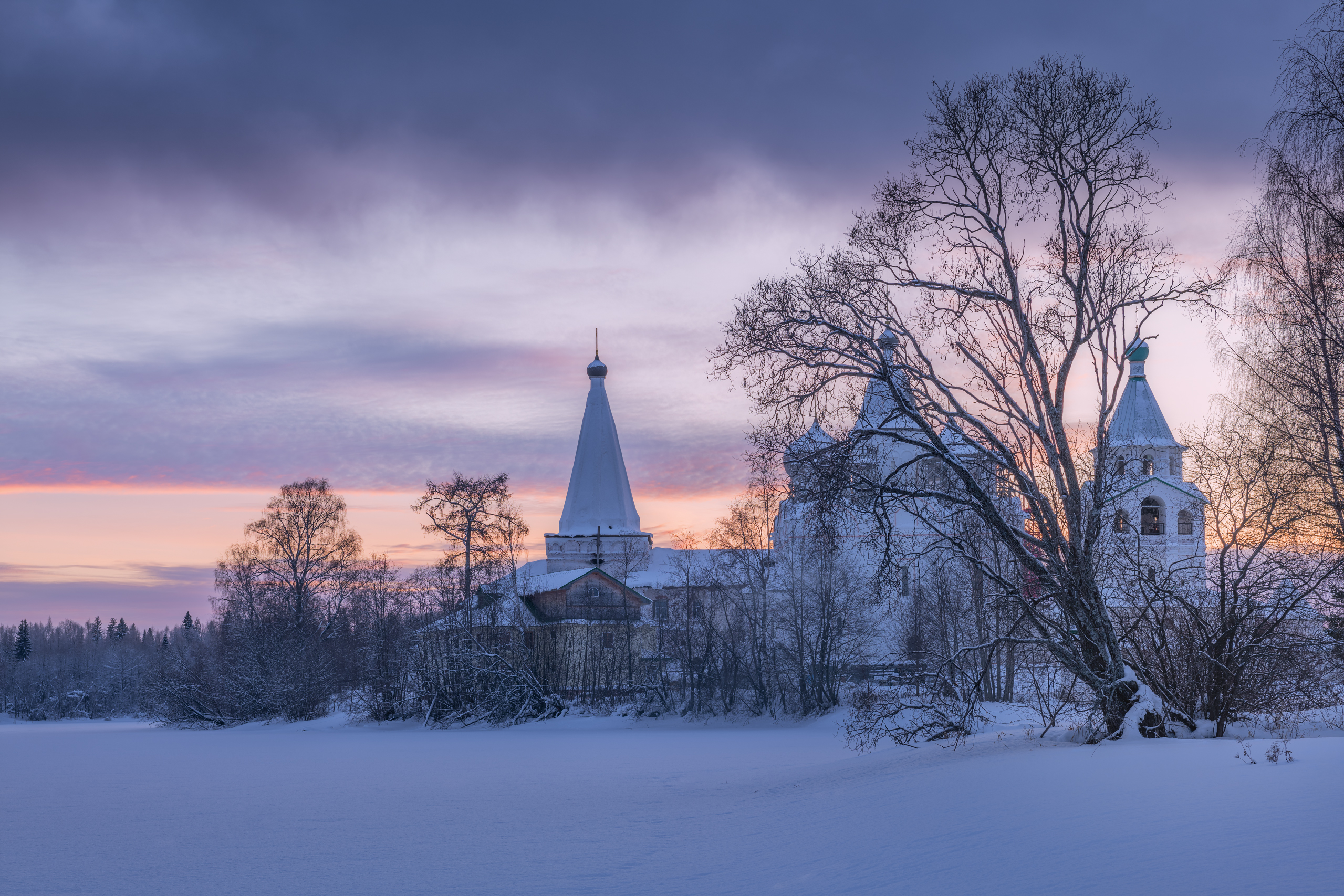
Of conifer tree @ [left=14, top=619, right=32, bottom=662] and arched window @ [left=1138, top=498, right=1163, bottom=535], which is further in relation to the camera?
conifer tree @ [left=14, top=619, right=32, bottom=662]

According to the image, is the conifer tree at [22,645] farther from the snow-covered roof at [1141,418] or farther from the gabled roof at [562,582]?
the snow-covered roof at [1141,418]

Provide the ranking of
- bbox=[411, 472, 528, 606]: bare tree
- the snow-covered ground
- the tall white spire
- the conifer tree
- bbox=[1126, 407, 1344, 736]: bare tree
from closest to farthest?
the snow-covered ground
bbox=[1126, 407, 1344, 736]: bare tree
bbox=[411, 472, 528, 606]: bare tree
the tall white spire
the conifer tree

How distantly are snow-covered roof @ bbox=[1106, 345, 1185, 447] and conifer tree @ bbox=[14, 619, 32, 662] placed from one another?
11215 centimetres

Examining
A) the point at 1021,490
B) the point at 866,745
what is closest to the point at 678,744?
the point at 866,745

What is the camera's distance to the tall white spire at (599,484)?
7350cm

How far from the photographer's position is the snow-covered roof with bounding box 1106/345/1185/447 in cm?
5178

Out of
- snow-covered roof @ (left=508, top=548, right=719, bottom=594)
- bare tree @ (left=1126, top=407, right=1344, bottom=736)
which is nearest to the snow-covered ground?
bare tree @ (left=1126, top=407, right=1344, bottom=736)

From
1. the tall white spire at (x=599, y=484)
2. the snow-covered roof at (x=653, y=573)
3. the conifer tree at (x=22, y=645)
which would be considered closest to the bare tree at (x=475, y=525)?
the snow-covered roof at (x=653, y=573)

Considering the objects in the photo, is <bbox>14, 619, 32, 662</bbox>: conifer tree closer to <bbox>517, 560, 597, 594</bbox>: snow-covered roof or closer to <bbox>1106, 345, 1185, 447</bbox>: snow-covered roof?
<bbox>517, 560, 597, 594</bbox>: snow-covered roof

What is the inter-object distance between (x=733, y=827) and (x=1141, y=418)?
46.7 metres

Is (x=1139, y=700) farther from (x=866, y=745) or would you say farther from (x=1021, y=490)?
(x=866, y=745)

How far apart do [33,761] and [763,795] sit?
70.4ft

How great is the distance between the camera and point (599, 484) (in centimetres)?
7431

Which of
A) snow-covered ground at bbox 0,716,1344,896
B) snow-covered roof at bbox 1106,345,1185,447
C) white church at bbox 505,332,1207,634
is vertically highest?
snow-covered roof at bbox 1106,345,1185,447
